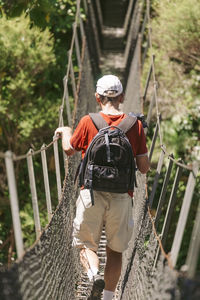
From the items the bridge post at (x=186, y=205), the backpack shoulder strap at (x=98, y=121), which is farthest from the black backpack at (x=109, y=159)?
the bridge post at (x=186, y=205)

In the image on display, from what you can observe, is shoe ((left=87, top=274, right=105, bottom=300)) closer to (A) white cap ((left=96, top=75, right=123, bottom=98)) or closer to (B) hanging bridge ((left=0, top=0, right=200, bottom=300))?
(B) hanging bridge ((left=0, top=0, right=200, bottom=300))

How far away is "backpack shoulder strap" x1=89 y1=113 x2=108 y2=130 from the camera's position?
217cm

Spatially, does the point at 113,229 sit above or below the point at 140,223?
above

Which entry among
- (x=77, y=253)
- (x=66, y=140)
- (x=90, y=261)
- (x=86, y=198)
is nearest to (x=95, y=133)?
(x=66, y=140)

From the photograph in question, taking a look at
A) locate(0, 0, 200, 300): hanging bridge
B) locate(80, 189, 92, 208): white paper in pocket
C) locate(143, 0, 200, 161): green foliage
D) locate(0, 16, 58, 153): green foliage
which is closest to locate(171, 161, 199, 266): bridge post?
locate(0, 0, 200, 300): hanging bridge

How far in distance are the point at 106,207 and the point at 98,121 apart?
1.26ft

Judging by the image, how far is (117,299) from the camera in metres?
2.97

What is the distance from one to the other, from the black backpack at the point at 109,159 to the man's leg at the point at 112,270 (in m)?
0.34

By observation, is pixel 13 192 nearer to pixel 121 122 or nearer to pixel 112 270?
pixel 121 122

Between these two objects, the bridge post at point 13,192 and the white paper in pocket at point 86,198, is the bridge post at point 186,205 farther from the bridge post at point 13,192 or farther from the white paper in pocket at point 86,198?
the white paper in pocket at point 86,198

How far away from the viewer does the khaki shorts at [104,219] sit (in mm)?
2268

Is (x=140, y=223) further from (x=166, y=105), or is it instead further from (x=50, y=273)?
(x=166, y=105)

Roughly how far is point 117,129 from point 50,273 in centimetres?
63

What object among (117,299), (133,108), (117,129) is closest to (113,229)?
(117,129)
